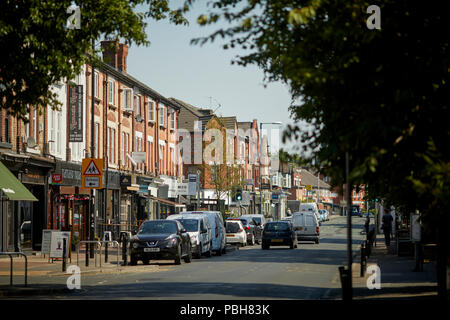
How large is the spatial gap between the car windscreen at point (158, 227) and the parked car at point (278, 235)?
1401cm

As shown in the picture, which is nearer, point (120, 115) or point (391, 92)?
point (391, 92)

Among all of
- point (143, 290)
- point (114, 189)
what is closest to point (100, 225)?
point (114, 189)

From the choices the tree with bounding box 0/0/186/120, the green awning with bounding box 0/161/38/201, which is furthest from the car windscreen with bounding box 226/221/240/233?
the tree with bounding box 0/0/186/120

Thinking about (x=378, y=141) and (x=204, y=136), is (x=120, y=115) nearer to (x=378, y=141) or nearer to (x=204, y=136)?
(x=204, y=136)

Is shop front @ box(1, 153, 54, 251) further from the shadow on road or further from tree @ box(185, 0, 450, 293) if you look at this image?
tree @ box(185, 0, 450, 293)

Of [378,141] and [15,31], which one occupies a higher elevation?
[15,31]

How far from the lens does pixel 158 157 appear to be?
189ft

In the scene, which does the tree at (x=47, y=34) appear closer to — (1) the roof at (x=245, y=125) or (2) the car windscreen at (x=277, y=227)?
(2) the car windscreen at (x=277, y=227)

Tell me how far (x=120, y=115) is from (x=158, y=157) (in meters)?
9.61

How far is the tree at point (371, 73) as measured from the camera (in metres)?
10.5

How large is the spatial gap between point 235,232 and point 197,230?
1304cm

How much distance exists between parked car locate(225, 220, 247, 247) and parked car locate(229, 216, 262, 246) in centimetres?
266

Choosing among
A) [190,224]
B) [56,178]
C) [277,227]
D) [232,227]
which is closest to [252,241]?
[232,227]

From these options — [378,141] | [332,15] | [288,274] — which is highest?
[332,15]
